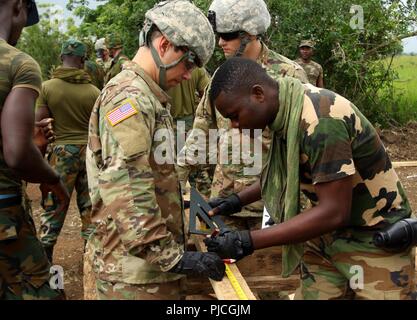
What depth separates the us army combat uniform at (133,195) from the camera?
2049 mm

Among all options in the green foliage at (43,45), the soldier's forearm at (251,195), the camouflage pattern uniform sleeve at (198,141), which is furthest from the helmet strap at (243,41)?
the green foliage at (43,45)

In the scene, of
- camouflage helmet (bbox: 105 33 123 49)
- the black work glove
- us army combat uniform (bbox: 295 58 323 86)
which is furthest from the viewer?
us army combat uniform (bbox: 295 58 323 86)

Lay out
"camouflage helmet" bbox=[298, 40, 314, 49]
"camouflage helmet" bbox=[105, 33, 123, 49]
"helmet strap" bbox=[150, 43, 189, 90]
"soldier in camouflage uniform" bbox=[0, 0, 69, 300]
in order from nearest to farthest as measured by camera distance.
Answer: "helmet strap" bbox=[150, 43, 189, 90] < "soldier in camouflage uniform" bbox=[0, 0, 69, 300] < "camouflage helmet" bbox=[105, 33, 123, 49] < "camouflage helmet" bbox=[298, 40, 314, 49]

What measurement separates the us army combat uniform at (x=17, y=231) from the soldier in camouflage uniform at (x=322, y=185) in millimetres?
914

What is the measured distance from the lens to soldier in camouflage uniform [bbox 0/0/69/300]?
8.09 feet

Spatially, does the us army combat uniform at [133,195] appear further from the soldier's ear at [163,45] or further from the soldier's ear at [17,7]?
the soldier's ear at [17,7]

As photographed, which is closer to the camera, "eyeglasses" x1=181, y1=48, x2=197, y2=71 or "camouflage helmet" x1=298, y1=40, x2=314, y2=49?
"eyeglasses" x1=181, y1=48, x2=197, y2=71

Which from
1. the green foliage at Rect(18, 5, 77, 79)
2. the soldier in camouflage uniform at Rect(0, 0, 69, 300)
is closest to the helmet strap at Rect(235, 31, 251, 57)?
the soldier in camouflage uniform at Rect(0, 0, 69, 300)

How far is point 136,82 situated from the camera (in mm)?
2164

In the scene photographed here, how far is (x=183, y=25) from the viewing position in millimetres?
2189

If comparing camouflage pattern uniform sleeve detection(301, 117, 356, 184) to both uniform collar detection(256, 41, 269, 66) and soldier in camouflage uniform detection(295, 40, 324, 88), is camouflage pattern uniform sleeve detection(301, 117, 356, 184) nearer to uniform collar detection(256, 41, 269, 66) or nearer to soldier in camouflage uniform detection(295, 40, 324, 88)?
uniform collar detection(256, 41, 269, 66)

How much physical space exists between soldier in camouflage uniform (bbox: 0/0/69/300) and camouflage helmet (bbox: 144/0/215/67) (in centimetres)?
68

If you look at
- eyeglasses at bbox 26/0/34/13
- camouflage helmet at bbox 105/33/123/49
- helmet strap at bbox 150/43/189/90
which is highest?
eyeglasses at bbox 26/0/34/13
